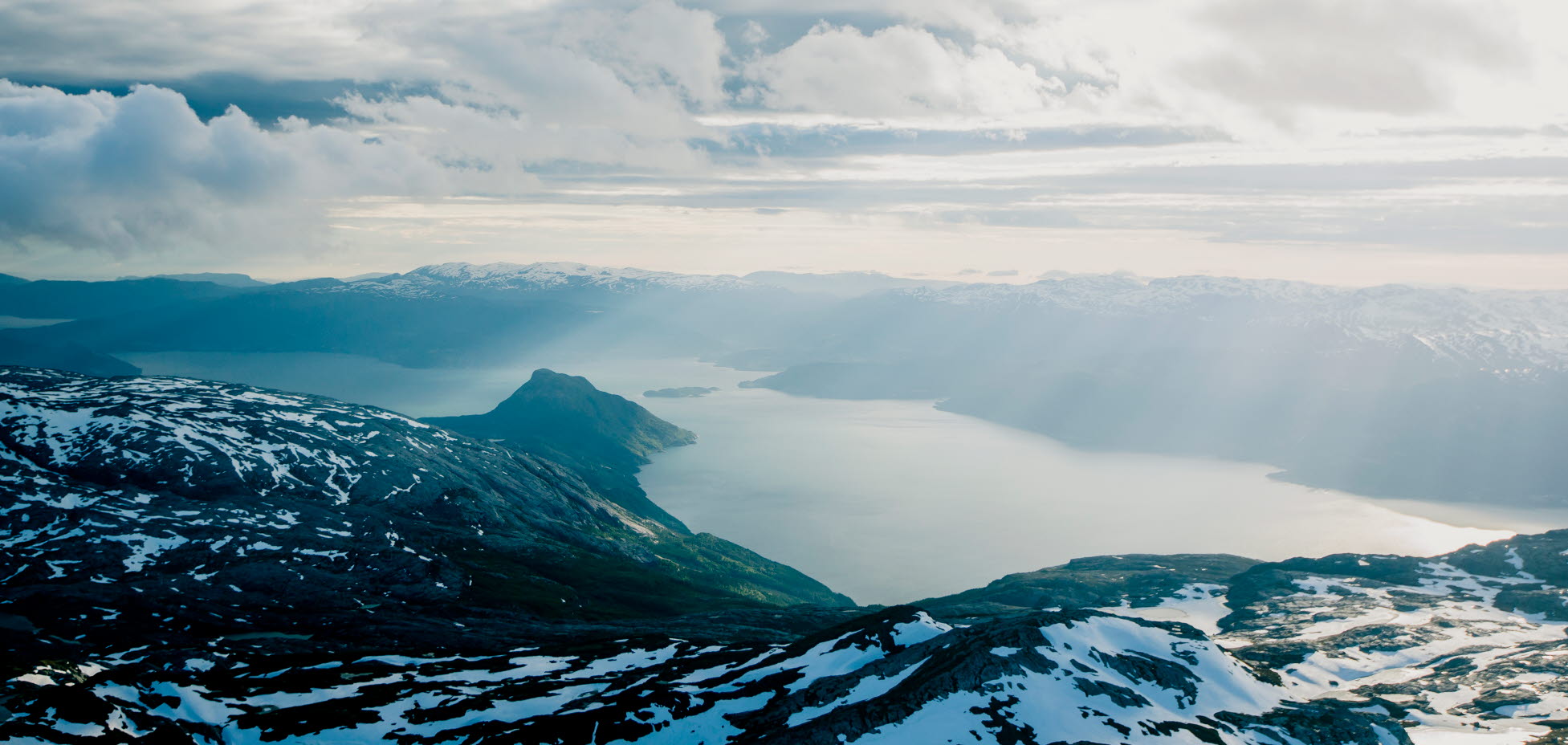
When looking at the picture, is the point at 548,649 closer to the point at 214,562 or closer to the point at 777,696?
the point at 777,696

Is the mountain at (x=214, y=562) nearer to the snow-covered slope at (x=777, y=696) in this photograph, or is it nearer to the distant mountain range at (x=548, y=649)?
the distant mountain range at (x=548, y=649)

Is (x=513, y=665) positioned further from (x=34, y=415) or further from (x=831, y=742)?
(x=34, y=415)

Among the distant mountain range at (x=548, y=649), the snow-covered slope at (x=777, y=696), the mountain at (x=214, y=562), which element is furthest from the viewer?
the mountain at (x=214, y=562)

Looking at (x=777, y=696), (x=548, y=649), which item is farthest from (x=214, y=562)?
(x=777, y=696)

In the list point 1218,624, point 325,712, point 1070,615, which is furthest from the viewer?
point 1218,624

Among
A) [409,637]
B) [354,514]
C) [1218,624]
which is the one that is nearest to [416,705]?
[409,637]

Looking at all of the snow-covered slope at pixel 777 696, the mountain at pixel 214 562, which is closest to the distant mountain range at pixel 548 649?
the snow-covered slope at pixel 777 696

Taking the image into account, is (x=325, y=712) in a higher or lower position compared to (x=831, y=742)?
lower

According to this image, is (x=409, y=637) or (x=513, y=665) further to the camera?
(x=409, y=637)
